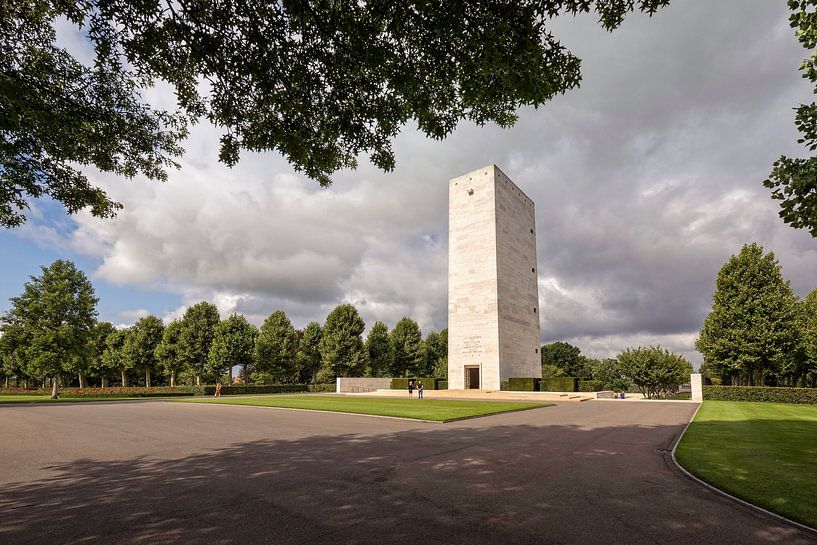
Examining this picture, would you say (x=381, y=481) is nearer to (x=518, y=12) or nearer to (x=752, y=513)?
(x=752, y=513)

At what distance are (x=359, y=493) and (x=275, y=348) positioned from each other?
55.8 m

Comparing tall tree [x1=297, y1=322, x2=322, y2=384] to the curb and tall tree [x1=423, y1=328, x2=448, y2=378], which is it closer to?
tall tree [x1=423, y1=328, x2=448, y2=378]

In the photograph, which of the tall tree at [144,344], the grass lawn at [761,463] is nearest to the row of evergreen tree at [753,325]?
the grass lawn at [761,463]

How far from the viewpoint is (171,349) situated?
58031mm

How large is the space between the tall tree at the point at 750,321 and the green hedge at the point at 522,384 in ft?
54.7

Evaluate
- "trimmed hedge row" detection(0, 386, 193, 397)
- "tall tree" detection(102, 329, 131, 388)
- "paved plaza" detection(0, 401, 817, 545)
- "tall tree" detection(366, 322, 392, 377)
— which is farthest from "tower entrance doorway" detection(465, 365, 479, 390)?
"tall tree" detection(102, 329, 131, 388)

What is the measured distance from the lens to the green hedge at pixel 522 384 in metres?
41.7

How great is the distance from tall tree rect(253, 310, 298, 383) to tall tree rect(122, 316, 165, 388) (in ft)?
52.0

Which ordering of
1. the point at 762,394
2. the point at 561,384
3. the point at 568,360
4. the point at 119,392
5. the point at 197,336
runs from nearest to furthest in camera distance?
the point at 762,394 < the point at 561,384 < the point at 119,392 < the point at 197,336 < the point at 568,360

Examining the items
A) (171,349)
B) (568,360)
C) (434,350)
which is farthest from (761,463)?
(568,360)

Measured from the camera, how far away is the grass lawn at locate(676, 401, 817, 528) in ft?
21.1

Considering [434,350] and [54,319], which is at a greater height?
[54,319]

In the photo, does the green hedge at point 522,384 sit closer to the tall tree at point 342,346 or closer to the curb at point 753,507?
the tall tree at point 342,346

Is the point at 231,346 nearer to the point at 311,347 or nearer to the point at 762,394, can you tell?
the point at 311,347
